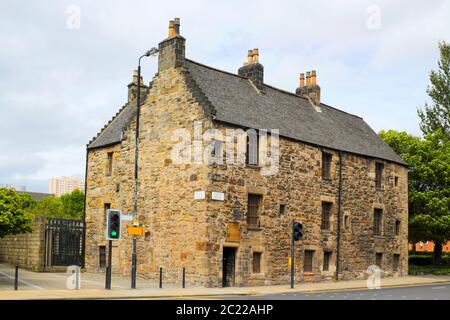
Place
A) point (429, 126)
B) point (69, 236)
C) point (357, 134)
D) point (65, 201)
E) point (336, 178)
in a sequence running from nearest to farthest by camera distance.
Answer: point (336, 178) < point (69, 236) < point (357, 134) < point (429, 126) < point (65, 201)

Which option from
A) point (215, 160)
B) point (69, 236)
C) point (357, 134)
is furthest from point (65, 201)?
point (215, 160)

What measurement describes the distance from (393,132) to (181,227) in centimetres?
2287

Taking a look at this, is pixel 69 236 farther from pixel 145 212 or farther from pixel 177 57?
pixel 177 57

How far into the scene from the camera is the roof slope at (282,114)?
28734 millimetres

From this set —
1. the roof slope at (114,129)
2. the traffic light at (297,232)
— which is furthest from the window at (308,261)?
the roof slope at (114,129)

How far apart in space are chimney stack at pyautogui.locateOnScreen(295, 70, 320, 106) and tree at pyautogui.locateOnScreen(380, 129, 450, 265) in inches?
364

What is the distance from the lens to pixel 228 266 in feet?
89.2

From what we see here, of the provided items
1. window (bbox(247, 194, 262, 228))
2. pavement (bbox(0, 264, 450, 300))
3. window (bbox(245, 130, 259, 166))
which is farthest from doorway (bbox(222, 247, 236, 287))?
window (bbox(245, 130, 259, 166))

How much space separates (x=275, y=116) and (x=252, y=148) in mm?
3728

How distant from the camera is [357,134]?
125 ft

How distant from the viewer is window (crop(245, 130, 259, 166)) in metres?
28.0

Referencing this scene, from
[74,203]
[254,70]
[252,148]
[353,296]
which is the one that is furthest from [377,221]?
[74,203]

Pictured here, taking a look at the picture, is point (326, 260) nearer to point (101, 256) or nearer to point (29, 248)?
point (101, 256)

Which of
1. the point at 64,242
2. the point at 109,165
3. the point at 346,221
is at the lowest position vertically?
the point at 64,242
